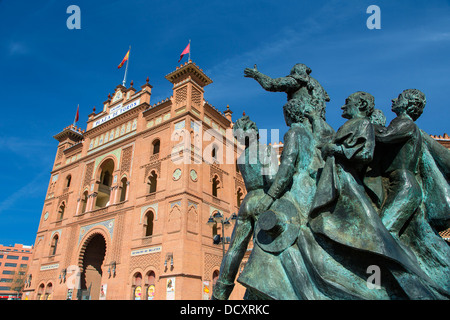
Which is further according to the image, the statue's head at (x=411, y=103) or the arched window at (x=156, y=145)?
the arched window at (x=156, y=145)

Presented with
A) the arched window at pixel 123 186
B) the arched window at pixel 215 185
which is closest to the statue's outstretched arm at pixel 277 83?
the arched window at pixel 215 185

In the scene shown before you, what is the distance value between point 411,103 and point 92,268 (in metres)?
22.2

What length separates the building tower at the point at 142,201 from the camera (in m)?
16.8

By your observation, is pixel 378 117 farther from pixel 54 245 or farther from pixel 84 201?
pixel 54 245

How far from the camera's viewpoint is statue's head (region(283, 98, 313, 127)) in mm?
3453

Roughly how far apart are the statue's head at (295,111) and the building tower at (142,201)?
1360 cm

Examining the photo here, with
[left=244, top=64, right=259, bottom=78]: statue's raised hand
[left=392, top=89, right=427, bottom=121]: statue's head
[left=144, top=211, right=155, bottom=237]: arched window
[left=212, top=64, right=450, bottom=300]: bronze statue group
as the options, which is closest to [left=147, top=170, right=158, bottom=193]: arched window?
[left=144, top=211, right=155, bottom=237]: arched window

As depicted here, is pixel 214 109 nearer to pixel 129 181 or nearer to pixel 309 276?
pixel 129 181

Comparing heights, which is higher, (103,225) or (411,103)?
(103,225)

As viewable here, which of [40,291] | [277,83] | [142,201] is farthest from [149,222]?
[277,83]

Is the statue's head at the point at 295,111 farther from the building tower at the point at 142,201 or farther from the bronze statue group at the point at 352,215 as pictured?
the building tower at the point at 142,201

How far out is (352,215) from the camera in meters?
2.66

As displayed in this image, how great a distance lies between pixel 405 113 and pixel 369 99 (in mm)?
394

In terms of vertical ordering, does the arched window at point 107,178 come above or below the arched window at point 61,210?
above
